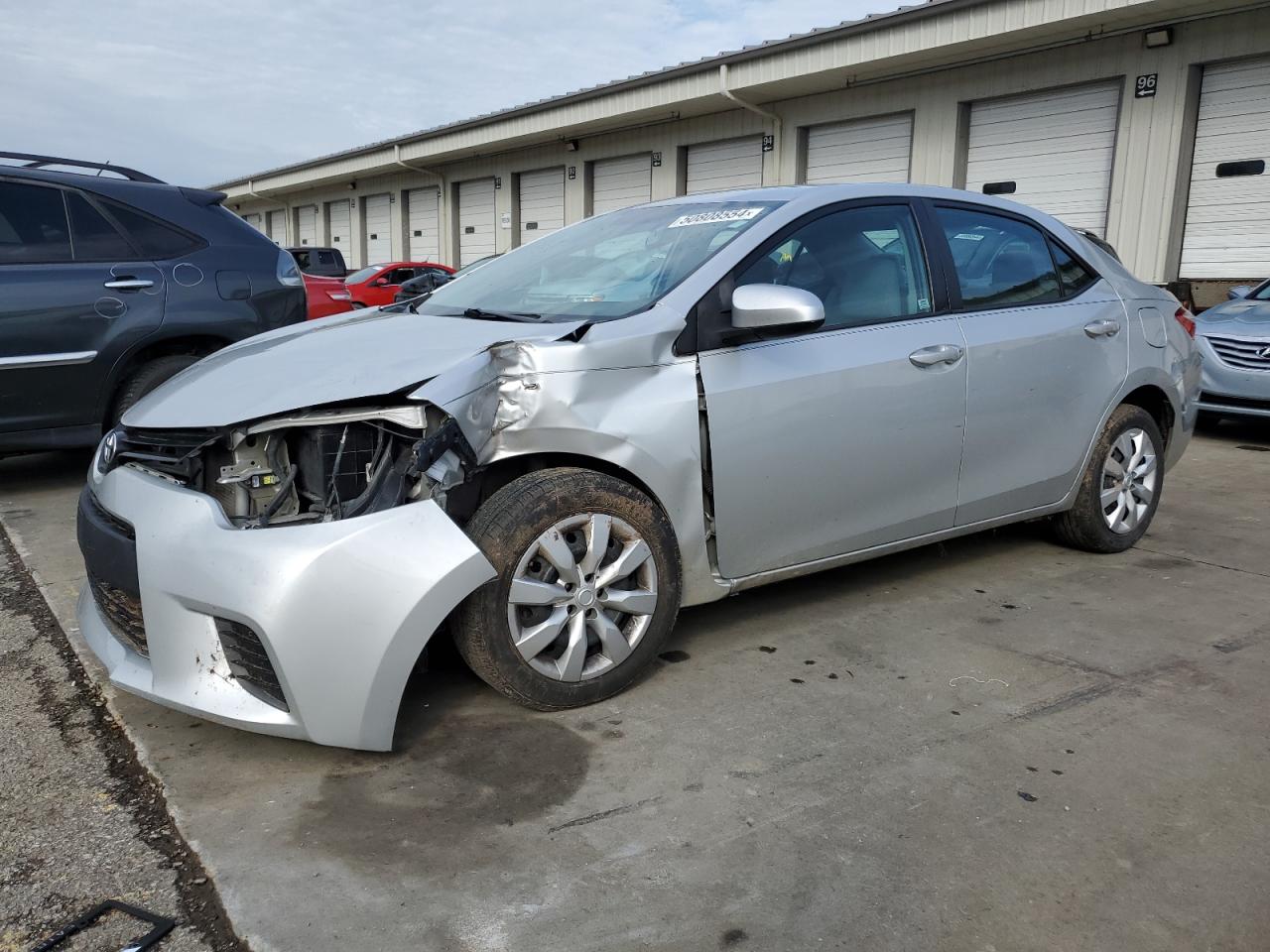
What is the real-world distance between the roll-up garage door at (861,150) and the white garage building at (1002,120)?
3 cm

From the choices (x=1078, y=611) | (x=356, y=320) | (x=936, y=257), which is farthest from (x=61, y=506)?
(x=1078, y=611)

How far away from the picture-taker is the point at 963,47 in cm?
1177

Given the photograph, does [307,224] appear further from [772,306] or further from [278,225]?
[772,306]

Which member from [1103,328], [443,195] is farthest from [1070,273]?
[443,195]

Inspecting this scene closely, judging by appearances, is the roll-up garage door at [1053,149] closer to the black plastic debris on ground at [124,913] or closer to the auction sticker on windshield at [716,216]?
the auction sticker on windshield at [716,216]

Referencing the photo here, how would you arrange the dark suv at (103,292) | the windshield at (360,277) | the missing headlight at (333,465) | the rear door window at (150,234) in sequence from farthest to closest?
the windshield at (360,277) → the rear door window at (150,234) → the dark suv at (103,292) → the missing headlight at (333,465)

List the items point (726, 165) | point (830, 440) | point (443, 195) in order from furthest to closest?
1. point (443, 195)
2. point (726, 165)
3. point (830, 440)

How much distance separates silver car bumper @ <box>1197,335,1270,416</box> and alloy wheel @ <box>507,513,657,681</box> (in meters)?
6.49

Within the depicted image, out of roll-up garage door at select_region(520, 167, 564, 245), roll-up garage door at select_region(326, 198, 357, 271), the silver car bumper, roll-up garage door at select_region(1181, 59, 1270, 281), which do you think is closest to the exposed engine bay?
the silver car bumper

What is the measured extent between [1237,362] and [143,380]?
25.8ft

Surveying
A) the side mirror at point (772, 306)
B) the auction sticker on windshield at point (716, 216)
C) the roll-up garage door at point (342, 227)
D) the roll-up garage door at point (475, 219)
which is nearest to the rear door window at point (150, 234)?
the auction sticker on windshield at point (716, 216)

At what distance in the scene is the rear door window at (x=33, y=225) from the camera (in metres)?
5.23

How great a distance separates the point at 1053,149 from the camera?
11.9m

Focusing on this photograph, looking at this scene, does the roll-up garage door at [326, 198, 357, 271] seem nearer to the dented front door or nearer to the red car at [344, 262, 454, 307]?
the red car at [344, 262, 454, 307]
